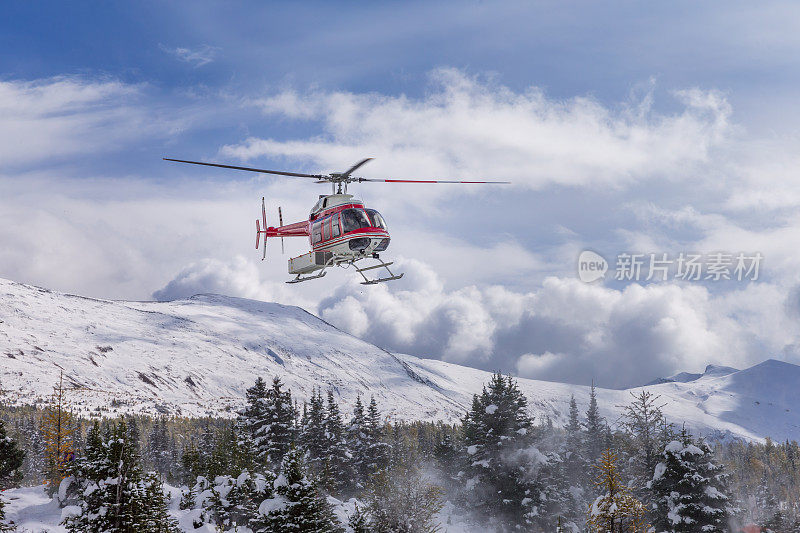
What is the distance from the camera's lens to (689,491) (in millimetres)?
30500

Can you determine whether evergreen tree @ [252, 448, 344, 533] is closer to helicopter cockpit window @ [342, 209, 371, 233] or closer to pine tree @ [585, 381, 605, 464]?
helicopter cockpit window @ [342, 209, 371, 233]

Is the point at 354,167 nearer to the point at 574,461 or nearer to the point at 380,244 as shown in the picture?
the point at 380,244

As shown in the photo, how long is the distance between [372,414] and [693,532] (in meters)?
41.6

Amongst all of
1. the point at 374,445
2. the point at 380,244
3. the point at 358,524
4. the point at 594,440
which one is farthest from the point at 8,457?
the point at 594,440

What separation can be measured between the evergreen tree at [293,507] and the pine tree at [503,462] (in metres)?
22.3

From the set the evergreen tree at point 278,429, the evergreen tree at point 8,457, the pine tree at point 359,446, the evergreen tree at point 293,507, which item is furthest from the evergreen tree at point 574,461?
the evergreen tree at point 8,457

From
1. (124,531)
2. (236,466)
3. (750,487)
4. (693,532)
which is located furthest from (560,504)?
(750,487)

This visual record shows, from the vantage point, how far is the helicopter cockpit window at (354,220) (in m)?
32.5

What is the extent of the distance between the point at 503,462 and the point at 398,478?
7.79 m

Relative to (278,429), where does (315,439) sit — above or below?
below

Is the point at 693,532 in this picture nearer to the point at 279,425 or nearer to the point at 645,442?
the point at 645,442

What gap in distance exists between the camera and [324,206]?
34.6 metres

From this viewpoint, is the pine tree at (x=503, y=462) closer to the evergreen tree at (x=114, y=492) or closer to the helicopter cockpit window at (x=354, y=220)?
the helicopter cockpit window at (x=354, y=220)

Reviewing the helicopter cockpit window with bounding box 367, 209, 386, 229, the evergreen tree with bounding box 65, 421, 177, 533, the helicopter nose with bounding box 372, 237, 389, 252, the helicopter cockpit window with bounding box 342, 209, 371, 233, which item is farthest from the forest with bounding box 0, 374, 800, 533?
the helicopter cockpit window with bounding box 367, 209, 386, 229
